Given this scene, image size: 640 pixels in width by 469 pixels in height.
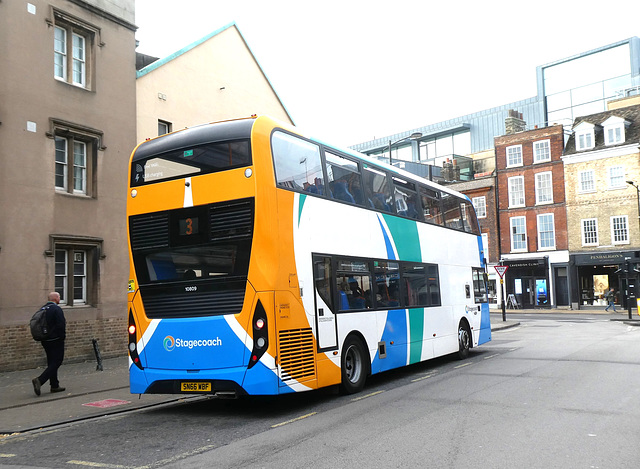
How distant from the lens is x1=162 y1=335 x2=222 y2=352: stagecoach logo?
847 cm

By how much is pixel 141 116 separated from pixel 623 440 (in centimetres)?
1664

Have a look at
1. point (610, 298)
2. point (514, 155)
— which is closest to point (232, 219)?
point (610, 298)

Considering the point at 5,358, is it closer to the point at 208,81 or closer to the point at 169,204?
the point at 169,204

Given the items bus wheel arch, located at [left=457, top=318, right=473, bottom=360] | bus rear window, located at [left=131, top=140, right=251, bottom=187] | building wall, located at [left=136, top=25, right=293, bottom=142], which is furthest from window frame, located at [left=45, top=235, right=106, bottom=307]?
bus wheel arch, located at [left=457, top=318, right=473, bottom=360]

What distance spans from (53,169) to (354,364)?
10288mm

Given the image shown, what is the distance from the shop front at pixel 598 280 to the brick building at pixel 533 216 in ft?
2.84

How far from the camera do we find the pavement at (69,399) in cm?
896

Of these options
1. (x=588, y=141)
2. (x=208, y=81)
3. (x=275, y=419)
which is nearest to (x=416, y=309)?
(x=275, y=419)

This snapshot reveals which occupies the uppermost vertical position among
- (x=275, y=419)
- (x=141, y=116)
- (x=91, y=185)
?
(x=141, y=116)

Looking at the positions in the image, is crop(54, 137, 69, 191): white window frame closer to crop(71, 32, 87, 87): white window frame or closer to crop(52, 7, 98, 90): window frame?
crop(52, 7, 98, 90): window frame

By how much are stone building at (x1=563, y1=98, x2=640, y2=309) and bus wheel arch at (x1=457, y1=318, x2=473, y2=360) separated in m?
28.8

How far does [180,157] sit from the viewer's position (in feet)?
29.7

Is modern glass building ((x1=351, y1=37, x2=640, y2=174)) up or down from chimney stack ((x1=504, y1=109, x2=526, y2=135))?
up

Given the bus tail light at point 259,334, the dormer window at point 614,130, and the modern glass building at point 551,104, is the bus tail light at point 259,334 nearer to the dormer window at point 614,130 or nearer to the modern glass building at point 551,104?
the modern glass building at point 551,104
